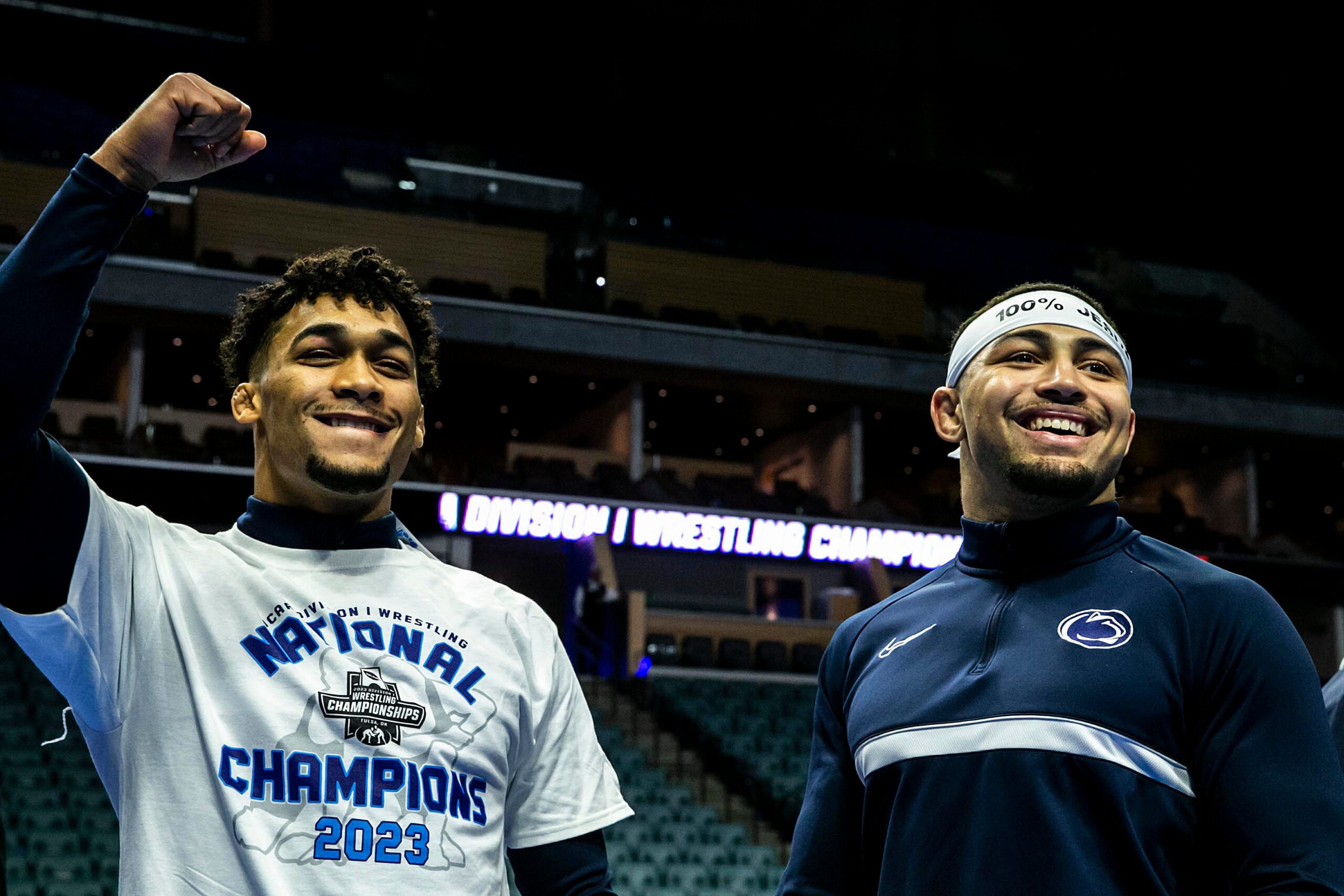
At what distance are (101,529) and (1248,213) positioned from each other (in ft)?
84.4

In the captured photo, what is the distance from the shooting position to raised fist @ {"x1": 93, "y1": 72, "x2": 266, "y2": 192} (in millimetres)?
1909

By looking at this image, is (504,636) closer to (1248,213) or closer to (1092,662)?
(1092,662)

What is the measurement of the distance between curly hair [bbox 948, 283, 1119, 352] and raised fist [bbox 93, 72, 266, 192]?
129 centimetres

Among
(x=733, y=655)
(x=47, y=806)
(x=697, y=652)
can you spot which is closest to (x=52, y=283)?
(x=47, y=806)

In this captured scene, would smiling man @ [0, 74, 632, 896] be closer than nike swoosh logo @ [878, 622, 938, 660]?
Yes

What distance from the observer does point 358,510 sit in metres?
2.28

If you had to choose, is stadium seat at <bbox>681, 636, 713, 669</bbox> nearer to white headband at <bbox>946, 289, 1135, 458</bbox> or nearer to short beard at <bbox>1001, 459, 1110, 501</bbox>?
white headband at <bbox>946, 289, 1135, 458</bbox>

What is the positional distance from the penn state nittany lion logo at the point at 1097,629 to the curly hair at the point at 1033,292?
1.77ft

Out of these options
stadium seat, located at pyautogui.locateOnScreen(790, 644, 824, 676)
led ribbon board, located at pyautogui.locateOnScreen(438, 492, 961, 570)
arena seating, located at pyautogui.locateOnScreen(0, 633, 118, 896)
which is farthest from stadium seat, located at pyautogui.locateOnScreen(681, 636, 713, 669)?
→ arena seating, located at pyautogui.locateOnScreen(0, 633, 118, 896)

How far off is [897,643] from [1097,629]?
39 centimetres

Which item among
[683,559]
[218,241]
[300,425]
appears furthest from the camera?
[683,559]

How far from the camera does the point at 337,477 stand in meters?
2.20

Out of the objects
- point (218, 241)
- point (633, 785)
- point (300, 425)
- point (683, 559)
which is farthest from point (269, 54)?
point (300, 425)

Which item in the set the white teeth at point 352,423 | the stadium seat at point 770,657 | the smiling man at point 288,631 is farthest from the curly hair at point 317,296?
the stadium seat at point 770,657
